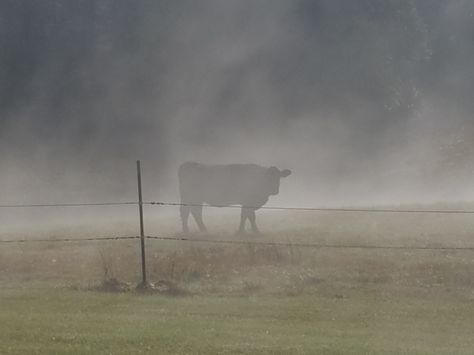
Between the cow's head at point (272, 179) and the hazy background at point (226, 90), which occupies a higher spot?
the hazy background at point (226, 90)

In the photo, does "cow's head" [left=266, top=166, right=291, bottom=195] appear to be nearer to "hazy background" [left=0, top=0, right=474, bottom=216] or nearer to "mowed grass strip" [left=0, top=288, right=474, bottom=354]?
"mowed grass strip" [left=0, top=288, right=474, bottom=354]

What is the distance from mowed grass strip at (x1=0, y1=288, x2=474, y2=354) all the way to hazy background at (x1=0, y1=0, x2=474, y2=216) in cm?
5310

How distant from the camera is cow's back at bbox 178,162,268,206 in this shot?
98.6 feet

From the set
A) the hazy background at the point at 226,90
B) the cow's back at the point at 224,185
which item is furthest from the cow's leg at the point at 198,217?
the hazy background at the point at 226,90

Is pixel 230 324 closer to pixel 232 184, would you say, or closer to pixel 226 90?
pixel 232 184

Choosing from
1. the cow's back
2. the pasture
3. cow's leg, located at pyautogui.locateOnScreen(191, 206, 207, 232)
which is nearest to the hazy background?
the cow's back

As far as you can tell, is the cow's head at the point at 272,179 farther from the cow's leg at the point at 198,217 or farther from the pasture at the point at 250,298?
the pasture at the point at 250,298

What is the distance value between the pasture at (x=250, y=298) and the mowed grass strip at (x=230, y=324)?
0.07 feet

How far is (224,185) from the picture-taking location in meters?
30.1

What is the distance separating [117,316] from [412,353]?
5362mm

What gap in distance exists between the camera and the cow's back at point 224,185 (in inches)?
1183

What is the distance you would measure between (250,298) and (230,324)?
265 cm

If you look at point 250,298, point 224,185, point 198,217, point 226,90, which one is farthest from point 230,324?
point 226,90

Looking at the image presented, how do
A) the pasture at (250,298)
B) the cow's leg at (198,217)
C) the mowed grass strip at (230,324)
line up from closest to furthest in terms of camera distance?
the mowed grass strip at (230,324) < the pasture at (250,298) < the cow's leg at (198,217)
